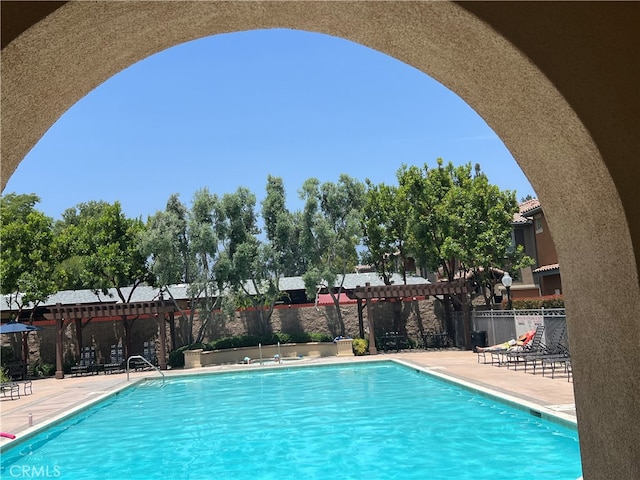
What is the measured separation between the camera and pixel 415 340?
29891mm

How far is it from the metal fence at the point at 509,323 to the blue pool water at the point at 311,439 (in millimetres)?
4344

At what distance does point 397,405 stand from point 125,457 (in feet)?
23.1

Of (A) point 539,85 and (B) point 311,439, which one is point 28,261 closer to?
(B) point 311,439

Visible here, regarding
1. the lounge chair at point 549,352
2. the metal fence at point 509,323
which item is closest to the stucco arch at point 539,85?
the lounge chair at point 549,352

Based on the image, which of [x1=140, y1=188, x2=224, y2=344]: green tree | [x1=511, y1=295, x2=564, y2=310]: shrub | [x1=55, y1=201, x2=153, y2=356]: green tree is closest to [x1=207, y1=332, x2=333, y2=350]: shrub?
[x1=140, y1=188, x2=224, y2=344]: green tree

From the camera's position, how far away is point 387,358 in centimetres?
2481

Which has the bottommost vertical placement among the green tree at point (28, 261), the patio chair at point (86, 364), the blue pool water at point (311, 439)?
the blue pool water at point (311, 439)

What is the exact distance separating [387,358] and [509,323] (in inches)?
214

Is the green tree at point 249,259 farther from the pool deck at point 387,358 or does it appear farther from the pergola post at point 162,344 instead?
the pool deck at point 387,358

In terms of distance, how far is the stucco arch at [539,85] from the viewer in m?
2.44

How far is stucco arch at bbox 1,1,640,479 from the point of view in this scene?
244 centimetres

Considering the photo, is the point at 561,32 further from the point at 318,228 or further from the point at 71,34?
the point at 318,228

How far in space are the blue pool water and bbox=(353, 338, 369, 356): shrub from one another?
9089 millimetres

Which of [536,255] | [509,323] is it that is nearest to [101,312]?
[509,323]
